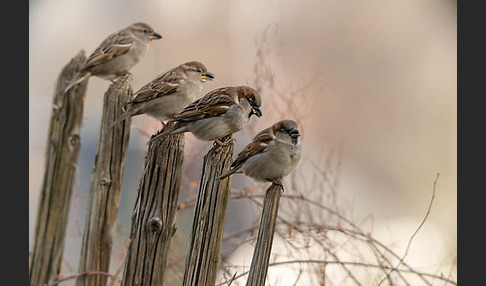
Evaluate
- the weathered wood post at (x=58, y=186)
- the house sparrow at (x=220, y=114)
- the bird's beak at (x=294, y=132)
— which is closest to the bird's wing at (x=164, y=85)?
the house sparrow at (x=220, y=114)

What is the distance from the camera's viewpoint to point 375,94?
261 inches

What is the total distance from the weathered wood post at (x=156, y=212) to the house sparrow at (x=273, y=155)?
42 centimetres

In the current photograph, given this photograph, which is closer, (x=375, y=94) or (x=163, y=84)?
(x=163, y=84)

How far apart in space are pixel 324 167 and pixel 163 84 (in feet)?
4.85

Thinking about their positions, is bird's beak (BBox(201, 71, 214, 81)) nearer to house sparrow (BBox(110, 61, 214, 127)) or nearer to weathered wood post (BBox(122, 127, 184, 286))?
house sparrow (BBox(110, 61, 214, 127))

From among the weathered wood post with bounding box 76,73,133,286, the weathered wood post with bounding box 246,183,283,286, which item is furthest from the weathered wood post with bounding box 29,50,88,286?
the weathered wood post with bounding box 246,183,283,286

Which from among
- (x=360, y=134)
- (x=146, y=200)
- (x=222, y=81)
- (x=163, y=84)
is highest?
(x=222, y=81)

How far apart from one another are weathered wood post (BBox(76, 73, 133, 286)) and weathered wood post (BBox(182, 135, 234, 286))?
1.09 m

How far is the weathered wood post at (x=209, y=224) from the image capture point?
3076mm

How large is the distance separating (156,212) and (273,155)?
0.73m

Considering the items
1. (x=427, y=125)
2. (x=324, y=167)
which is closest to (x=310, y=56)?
(x=427, y=125)

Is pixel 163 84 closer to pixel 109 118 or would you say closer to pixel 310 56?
pixel 109 118

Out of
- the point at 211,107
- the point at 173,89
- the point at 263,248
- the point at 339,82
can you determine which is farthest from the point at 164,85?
the point at 339,82

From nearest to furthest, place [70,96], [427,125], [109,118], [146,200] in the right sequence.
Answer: [146,200]
[109,118]
[70,96]
[427,125]
